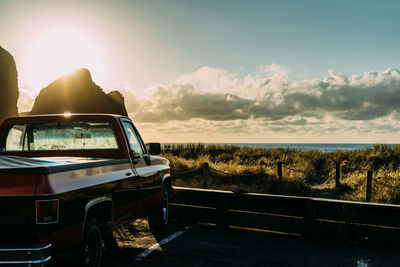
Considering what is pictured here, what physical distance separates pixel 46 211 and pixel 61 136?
8.31 ft

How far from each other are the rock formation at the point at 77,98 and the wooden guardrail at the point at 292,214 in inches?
4002

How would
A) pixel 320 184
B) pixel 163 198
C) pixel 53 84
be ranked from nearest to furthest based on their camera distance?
pixel 163 198 < pixel 320 184 < pixel 53 84

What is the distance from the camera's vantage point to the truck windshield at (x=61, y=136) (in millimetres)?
5617

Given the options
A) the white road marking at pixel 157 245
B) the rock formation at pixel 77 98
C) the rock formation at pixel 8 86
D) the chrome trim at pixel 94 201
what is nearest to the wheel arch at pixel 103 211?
the chrome trim at pixel 94 201

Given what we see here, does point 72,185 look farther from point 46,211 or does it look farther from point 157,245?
point 157,245

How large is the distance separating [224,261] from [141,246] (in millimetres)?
1512

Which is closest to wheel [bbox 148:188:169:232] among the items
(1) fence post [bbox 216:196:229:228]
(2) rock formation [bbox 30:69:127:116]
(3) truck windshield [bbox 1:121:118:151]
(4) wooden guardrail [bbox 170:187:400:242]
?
(4) wooden guardrail [bbox 170:187:400:242]

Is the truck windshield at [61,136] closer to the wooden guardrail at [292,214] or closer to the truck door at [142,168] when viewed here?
the truck door at [142,168]

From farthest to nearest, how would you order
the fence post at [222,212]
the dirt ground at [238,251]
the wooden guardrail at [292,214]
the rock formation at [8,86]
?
1. the rock formation at [8,86]
2. the fence post at [222,212]
3. the wooden guardrail at [292,214]
4. the dirt ground at [238,251]

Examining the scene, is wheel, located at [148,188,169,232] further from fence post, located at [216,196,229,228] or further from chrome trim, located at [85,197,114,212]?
chrome trim, located at [85,197,114,212]

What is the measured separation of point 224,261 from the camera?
529cm

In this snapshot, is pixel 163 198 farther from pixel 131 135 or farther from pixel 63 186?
pixel 63 186

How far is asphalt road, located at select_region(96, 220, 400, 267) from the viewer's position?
5277mm

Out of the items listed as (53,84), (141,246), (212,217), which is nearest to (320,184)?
(212,217)
